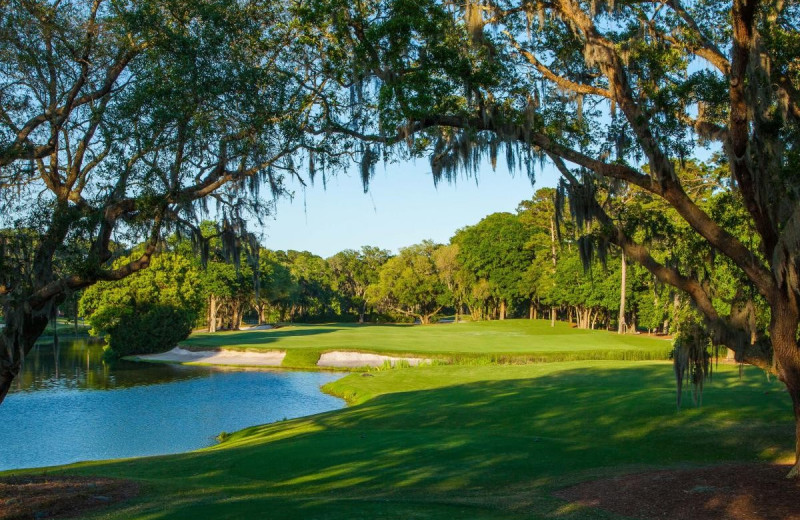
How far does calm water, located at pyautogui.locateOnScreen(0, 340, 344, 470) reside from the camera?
997 inches

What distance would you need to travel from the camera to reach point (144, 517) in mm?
11352

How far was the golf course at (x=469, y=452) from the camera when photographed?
40.0 ft

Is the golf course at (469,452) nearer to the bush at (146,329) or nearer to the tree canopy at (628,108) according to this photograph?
the tree canopy at (628,108)

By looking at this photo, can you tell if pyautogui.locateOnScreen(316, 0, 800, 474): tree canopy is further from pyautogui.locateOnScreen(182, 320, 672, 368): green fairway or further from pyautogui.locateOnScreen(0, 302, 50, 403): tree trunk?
pyautogui.locateOnScreen(182, 320, 672, 368): green fairway

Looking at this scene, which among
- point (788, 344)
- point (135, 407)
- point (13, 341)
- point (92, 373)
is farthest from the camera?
point (92, 373)

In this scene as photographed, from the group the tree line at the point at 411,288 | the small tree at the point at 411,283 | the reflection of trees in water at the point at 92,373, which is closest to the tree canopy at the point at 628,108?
the tree line at the point at 411,288

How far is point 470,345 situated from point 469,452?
37104 mm

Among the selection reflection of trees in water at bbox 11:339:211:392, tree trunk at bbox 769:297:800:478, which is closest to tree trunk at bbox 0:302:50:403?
tree trunk at bbox 769:297:800:478

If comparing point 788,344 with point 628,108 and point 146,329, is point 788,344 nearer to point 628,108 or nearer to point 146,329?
point 628,108

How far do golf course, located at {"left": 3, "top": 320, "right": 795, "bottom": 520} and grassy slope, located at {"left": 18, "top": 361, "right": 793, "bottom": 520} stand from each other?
0.05 m

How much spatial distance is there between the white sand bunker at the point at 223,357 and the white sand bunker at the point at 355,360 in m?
3.62

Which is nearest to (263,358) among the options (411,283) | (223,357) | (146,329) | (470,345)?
(223,357)

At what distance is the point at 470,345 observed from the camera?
177 ft

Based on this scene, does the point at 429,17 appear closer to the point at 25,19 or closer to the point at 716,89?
the point at 716,89
